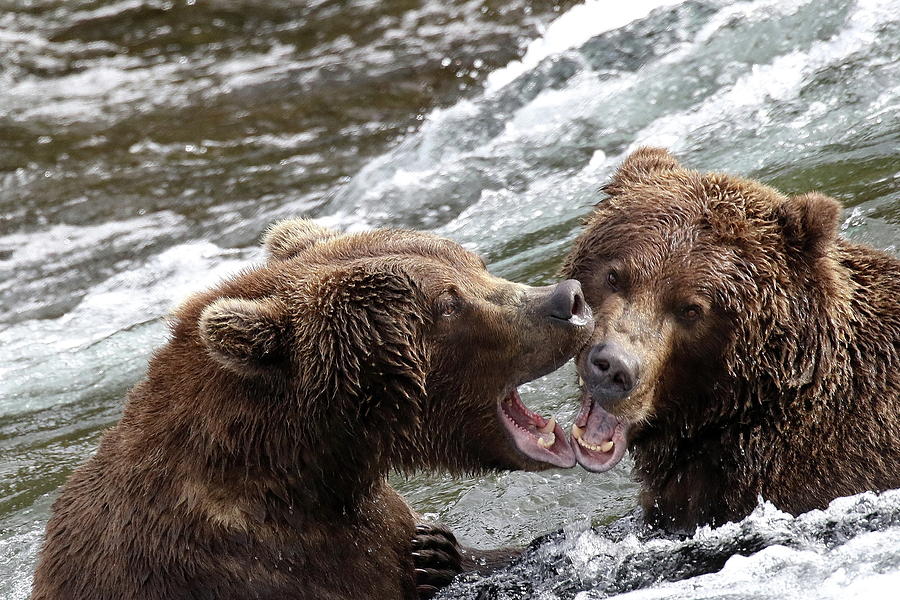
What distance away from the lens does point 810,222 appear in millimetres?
5520

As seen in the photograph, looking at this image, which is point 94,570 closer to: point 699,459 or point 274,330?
point 274,330

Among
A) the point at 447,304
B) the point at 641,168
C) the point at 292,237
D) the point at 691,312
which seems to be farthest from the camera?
the point at 641,168

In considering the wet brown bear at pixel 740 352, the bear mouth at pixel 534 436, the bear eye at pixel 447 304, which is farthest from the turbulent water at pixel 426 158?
the bear eye at pixel 447 304

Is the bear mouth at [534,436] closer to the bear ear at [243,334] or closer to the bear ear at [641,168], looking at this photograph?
the bear ear at [243,334]

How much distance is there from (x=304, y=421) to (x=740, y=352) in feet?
6.41

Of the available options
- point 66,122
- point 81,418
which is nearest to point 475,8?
point 66,122

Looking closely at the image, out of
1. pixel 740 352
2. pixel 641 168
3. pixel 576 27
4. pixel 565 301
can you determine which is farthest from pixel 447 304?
pixel 576 27

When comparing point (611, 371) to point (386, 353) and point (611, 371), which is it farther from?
point (386, 353)

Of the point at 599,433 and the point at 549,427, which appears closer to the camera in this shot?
the point at 549,427

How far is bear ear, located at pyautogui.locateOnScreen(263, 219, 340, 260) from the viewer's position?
5.71 m

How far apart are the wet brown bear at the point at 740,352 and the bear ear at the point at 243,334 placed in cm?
134

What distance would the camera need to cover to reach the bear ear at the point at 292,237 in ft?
18.7

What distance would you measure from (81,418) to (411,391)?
4.45 metres

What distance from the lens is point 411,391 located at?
5180mm
